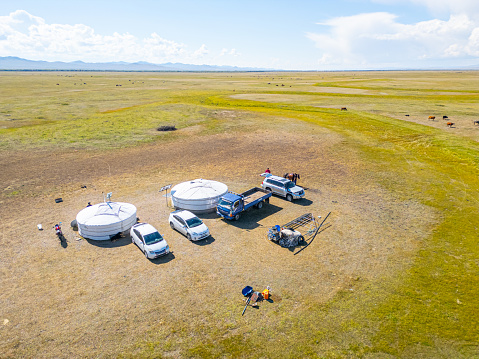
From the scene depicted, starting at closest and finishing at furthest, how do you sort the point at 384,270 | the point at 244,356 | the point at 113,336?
the point at 244,356
the point at 113,336
the point at 384,270

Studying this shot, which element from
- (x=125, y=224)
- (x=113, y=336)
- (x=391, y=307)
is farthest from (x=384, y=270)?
(x=125, y=224)

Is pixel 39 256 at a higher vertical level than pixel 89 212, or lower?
lower

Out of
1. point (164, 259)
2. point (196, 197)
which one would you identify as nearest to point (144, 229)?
point (164, 259)

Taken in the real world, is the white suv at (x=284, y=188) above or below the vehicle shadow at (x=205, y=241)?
above

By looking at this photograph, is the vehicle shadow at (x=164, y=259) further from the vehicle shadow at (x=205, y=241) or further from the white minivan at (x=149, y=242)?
the vehicle shadow at (x=205, y=241)

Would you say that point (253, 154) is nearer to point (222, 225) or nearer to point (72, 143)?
point (222, 225)

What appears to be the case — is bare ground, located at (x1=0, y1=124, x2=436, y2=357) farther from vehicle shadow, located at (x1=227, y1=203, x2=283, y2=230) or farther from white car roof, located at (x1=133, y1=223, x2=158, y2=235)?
white car roof, located at (x1=133, y1=223, x2=158, y2=235)

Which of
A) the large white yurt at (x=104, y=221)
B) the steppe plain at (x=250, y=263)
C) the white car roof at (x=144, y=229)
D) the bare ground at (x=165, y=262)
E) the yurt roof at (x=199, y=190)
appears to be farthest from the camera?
the yurt roof at (x=199, y=190)

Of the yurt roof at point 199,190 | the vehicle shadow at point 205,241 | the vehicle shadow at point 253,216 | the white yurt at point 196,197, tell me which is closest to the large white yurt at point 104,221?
the white yurt at point 196,197
